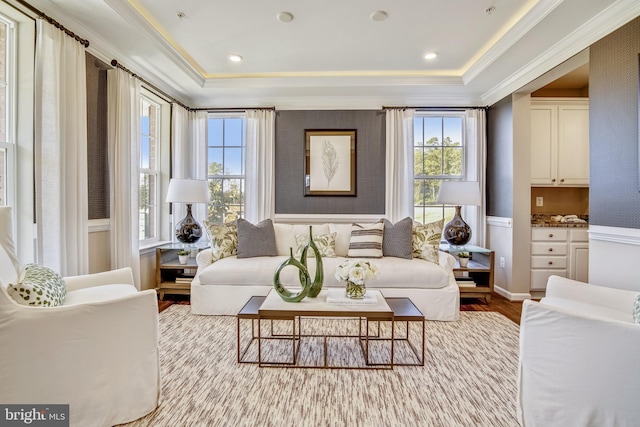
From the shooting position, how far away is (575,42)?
9.09 ft

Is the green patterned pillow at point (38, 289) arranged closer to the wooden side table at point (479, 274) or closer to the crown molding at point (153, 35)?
the crown molding at point (153, 35)

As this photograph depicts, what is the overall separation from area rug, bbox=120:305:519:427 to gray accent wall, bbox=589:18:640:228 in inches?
51.7

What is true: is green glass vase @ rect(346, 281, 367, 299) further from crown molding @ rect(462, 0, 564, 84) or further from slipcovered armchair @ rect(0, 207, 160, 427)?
crown molding @ rect(462, 0, 564, 84)

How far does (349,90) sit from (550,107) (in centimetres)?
254

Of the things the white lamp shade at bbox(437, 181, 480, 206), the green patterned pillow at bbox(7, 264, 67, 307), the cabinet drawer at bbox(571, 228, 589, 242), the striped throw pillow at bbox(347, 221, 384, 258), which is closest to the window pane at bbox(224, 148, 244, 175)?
the striped throw pillow at bbox(347, 221, 384, 258)

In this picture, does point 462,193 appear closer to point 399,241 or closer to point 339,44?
point 399,241

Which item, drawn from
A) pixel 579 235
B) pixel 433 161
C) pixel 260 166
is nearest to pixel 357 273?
pixel 260 166

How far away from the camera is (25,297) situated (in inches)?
61.3

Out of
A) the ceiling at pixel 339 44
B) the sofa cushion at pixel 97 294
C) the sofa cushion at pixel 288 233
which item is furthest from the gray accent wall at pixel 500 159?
Answer: the sofa cushion at pixel 97 294

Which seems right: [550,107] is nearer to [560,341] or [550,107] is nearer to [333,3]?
[333,3]

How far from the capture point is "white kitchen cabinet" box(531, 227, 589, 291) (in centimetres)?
380

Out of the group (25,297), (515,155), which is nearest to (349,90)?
(515,155)

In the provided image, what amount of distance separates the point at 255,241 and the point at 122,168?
150 centimetres

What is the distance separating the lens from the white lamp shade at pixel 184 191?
3732 mm
